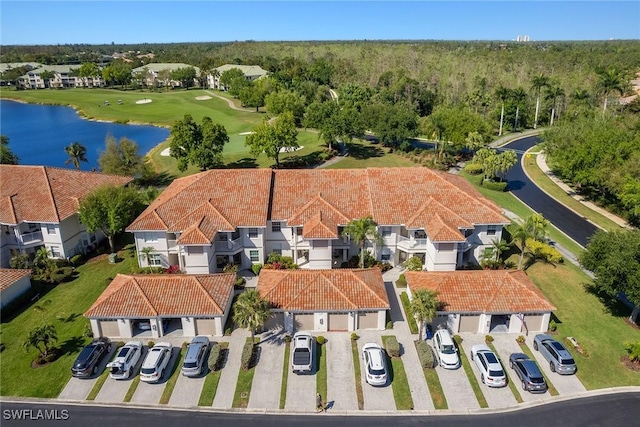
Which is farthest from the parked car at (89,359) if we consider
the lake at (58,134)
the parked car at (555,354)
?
the lake at (58,134)

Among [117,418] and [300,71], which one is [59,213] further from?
[300,71]

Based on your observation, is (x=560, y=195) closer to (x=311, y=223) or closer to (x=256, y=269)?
(x=311, y=223)

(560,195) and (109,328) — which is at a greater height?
(560,195)

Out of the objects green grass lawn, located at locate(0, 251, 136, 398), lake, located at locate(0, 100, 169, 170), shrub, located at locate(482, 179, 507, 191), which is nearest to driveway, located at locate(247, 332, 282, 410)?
green grass lawn, located at locate(0, 251, 136, 398)

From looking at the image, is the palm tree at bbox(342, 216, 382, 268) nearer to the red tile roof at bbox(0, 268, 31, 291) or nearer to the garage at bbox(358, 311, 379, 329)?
the garage at bbox(358, 311, 379, 329)

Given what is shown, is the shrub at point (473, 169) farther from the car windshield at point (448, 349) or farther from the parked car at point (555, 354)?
the car windshield at point (448, 349)

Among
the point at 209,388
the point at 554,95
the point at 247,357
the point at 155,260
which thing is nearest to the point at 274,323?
the point at 247,357
